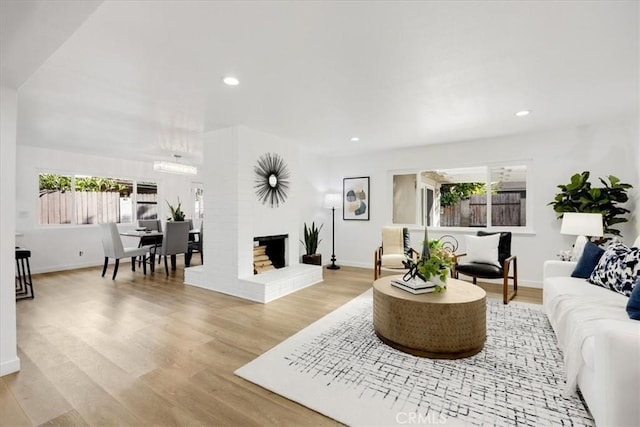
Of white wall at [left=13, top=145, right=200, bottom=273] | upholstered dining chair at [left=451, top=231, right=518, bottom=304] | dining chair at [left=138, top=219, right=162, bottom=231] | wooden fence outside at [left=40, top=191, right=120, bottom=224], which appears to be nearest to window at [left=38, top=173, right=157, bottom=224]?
wooden fence outside at [left=40, top=191, right=120, bottom=224]

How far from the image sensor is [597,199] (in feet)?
12.2

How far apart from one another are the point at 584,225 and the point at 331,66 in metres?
3.44

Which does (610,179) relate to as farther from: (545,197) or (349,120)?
(349,120)

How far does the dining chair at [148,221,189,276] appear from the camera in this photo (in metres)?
5.31

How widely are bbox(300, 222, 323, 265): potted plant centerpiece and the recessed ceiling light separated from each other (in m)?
3.47

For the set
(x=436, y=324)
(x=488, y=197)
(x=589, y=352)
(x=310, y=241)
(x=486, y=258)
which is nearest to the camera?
(x=589, y=352)

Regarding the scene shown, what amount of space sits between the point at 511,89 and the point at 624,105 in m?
1.65

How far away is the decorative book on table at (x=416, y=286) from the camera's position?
253 cm

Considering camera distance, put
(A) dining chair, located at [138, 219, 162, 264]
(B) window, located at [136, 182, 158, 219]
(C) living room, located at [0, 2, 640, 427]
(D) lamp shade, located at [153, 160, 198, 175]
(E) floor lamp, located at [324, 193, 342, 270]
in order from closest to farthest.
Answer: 1. (C) living room, located at [0, 2, 640, 427]
2. (D) lamp shade, located at [153, 160, 198, 175]
3. (A) dining chair, located at [138, 219, 162, 264]
4. (E) floor lamp, located at [324, 193, 342, 270]
5. (B) window, located at [136, 182, 158, 219]

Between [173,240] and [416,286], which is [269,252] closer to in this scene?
[173,240]

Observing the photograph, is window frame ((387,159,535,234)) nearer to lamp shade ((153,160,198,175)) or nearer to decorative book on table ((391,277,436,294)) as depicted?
decorative book on table ((391,277,436,294))

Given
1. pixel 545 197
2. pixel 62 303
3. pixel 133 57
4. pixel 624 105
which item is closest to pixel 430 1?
pixel 133 57

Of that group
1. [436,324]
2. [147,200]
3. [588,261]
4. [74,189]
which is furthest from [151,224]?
[588,261]
